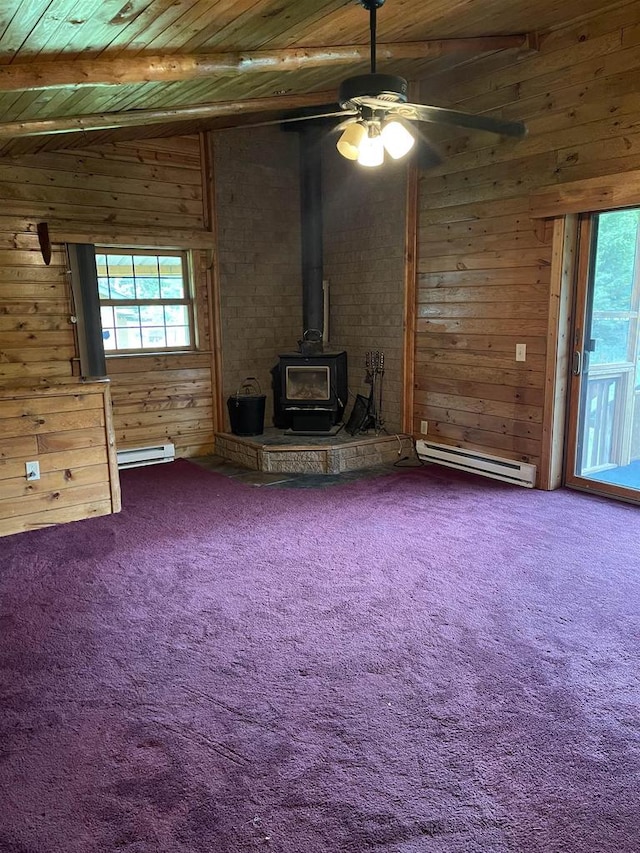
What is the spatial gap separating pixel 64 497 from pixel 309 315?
10.3 feet

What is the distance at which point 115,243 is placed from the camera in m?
→ 5.42

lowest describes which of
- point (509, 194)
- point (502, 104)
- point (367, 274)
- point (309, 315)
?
point (309, 315)

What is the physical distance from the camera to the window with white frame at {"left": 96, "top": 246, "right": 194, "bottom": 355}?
18.6 feet

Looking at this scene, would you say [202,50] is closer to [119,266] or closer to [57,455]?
[57,455]

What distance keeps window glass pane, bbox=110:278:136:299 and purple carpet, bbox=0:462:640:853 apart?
244 cm

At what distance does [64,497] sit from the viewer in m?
4.18

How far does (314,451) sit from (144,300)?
7.22 ft

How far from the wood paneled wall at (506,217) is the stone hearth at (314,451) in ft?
1.49

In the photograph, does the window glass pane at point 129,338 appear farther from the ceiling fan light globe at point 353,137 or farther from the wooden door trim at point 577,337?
the wooden door trim at point 577,337

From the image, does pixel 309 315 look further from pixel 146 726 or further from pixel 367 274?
pixel 146 726

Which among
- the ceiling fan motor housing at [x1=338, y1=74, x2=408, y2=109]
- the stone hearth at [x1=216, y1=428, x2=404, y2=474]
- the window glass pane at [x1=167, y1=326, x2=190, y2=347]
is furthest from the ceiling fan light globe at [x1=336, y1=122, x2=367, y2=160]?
the window glass pane at [x1=167, y1=326, x2=190, y2=347]

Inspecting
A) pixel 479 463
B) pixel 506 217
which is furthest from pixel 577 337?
pixel 479 463

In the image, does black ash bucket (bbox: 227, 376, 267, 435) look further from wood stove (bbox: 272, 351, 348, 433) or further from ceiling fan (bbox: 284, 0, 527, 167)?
ceiling fan (bbox: 284, 0, 527, 167)

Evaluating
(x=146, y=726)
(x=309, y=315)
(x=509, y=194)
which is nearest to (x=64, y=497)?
(x=146, y=726)
